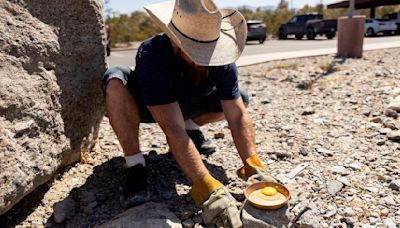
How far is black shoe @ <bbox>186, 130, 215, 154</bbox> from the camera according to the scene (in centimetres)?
304

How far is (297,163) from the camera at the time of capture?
9.41ft

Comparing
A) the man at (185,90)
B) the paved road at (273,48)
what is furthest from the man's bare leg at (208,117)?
the paved road at (273,48)

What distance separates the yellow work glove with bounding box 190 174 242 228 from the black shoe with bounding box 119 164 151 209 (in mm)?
381

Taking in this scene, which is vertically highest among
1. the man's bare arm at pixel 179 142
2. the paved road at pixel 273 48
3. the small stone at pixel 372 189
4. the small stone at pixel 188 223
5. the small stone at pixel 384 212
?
the man's bare arm at pixel 179 142

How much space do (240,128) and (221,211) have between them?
0.59 m

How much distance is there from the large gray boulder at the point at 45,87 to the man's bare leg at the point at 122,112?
1.01 feet

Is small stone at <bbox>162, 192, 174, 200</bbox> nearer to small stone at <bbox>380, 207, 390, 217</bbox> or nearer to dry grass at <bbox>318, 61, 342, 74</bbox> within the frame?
small stone at <bbox>380, 207, 390, 217</bbox>

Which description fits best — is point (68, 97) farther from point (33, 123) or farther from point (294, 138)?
point (294, 138)

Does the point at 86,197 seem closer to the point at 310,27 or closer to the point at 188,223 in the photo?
the point at 188,223

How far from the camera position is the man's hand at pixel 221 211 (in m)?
1.93

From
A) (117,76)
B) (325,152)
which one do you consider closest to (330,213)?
(325,152)

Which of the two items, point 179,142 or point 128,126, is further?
point 128,126

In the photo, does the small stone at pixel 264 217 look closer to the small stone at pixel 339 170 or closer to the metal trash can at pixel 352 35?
the small stone at pixel 339 170

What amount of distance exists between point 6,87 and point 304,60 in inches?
280
